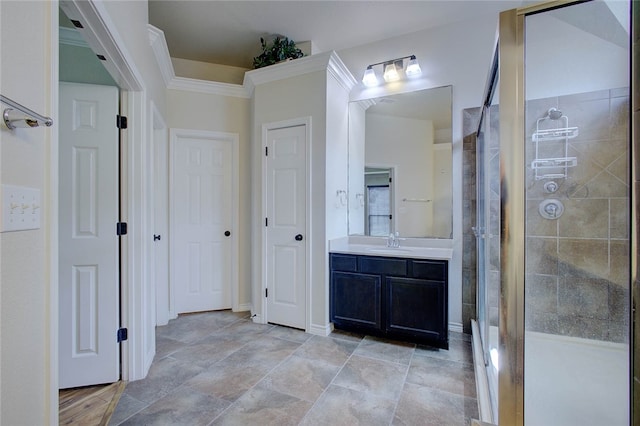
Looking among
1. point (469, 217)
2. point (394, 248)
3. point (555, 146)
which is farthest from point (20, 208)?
point (469, 217)

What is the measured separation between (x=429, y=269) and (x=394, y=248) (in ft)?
1.76

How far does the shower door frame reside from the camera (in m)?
1.15

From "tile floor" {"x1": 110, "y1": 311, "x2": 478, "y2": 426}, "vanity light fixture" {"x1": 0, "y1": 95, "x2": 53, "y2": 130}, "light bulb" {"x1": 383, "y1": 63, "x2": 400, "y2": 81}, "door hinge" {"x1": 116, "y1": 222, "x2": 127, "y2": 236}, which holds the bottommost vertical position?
"tile floor" {"x1": 110, "y1": 311, "x2": 478, "y2": 426}

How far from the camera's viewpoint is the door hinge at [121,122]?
196 cm

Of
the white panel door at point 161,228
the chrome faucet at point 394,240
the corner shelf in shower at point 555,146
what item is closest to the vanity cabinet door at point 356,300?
the chrome faucet at point 394,240

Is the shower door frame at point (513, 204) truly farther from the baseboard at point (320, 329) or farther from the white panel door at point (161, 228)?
the white panel door at point (161, 228)

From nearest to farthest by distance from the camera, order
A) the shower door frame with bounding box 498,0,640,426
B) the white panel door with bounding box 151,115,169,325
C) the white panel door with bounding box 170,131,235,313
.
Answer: the shower door frame with bounding box 498,0,640,426, the white panel door with bounding box 151,115,169,325, the white panel door with bounding box 170,131,235,313

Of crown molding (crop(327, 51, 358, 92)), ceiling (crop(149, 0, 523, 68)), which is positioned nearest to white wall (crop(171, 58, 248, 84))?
ceiling (crop(149, 0, 523, 68))

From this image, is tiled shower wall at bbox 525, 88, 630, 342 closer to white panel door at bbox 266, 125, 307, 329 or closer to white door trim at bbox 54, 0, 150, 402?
white panel door at bbox 266, 125, 307, 329

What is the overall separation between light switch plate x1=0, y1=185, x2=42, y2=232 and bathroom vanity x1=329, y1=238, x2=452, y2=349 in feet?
7.24

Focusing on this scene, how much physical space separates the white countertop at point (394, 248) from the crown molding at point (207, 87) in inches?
81.5

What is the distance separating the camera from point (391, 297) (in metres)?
2.55

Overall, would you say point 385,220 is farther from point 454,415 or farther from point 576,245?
point 454,415

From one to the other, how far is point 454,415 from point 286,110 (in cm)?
280
